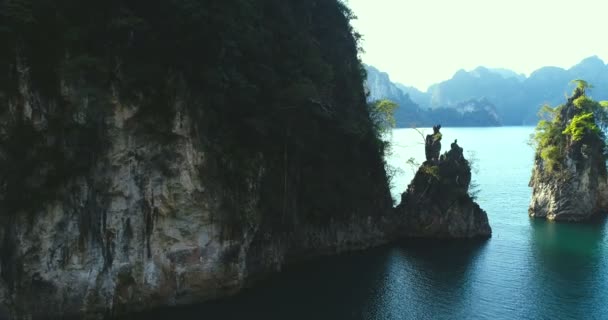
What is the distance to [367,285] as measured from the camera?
32312 millimetres

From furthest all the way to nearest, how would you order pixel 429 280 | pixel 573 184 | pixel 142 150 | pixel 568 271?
pixel 573 184 → pixel 568 271 → pixel 429 280 → pixel 142 150

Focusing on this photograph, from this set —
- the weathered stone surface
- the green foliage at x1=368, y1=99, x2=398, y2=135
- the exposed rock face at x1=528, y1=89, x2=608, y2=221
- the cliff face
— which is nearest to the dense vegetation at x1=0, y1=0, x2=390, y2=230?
the cliff face

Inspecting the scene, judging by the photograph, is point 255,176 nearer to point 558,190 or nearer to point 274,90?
point 274,90

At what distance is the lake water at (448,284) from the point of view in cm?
2775

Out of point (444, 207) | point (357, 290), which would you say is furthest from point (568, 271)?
point (357, 290)

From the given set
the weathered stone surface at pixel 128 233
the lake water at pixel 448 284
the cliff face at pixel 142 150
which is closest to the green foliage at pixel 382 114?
the lake water at pixel 448 284

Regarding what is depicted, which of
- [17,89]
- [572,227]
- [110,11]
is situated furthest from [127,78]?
[572,227]

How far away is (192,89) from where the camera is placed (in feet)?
91.2

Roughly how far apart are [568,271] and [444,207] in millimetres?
12562

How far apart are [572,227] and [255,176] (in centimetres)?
3836

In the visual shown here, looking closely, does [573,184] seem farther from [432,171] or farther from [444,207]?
[432,171]

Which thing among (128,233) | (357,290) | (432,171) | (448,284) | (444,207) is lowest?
(357,290)

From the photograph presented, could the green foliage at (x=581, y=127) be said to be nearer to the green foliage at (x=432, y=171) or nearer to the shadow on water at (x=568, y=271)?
the shadow on water at (x=568, y=271)

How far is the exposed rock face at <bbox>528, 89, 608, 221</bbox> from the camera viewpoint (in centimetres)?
5416
